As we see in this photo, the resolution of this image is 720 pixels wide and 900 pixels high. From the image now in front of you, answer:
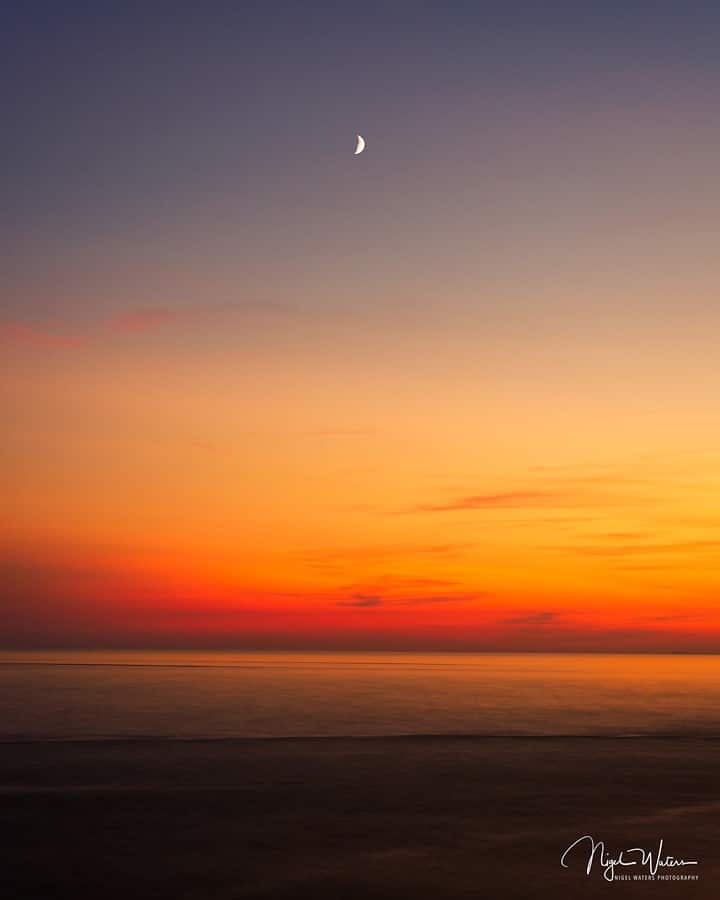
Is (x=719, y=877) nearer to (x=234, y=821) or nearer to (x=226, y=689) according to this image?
(x=234, y=821)

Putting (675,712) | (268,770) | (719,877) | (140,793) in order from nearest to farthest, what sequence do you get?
(719,877)
(140,793)
(268,770)
(675,712)

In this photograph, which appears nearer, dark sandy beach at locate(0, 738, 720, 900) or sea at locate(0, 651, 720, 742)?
dark sandy beach at locate(0, 738, 720, 900)

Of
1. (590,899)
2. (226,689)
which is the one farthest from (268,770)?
(226,689)

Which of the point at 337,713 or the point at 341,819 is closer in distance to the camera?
the point at 341,819

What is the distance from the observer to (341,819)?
2802 cm

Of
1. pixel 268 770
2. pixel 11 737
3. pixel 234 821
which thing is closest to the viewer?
pixel 234 821

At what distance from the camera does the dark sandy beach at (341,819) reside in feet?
68.3

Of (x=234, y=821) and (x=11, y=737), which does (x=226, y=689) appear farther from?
(x=234, y=821)

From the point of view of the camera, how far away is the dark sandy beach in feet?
68.3

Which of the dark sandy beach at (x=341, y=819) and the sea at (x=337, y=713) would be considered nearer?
the dark sandy beach at (x=341, y=819)

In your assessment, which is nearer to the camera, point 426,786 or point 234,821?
point 234,821

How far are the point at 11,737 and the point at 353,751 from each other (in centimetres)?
2005

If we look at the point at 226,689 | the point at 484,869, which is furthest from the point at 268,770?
the point at 226,689

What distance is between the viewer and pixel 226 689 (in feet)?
383
